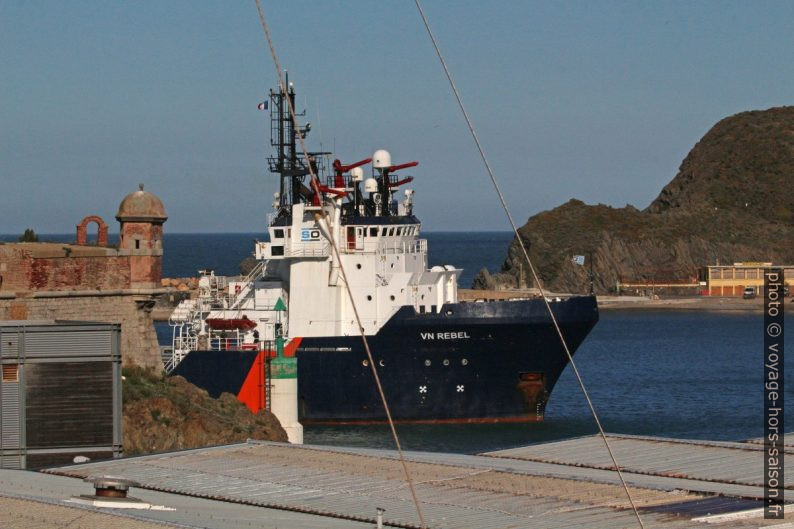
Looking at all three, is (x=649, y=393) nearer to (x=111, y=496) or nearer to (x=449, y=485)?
(x=449, y=485)

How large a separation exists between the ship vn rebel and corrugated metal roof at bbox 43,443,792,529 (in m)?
14.4

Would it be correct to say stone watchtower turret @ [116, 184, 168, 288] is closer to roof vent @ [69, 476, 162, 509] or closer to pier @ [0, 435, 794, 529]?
pier @ [0, 435, 794, 529]

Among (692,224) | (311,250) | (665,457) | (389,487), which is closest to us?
(389,487)

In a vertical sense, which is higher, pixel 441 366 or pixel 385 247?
pixel 385 247

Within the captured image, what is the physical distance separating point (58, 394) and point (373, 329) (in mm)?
15170

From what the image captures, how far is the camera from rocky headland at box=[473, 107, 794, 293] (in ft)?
371

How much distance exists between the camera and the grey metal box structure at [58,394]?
22.0m

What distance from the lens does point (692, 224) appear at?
12731cm

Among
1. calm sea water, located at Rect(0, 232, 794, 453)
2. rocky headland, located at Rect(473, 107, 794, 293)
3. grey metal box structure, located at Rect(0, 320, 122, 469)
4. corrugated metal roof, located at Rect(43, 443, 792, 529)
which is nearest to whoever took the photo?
corrugated metal roof, located at Rect(43, 443, 792, 529)

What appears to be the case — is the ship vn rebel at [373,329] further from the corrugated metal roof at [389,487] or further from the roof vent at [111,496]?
the roof vent at [111,496]

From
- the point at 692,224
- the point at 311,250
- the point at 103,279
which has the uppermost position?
the point at 692,224

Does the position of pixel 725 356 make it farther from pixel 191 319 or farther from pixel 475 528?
pixel 475 528

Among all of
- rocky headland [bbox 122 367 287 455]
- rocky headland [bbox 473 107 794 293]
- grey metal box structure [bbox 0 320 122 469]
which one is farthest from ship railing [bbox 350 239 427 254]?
rocky headland [bbox 473 107 794 293]

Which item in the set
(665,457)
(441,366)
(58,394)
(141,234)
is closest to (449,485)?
(665,457)
